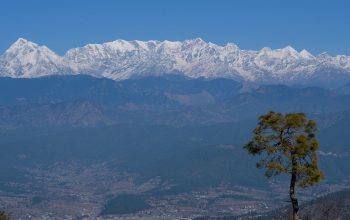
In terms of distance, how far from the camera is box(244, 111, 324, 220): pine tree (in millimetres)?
45750

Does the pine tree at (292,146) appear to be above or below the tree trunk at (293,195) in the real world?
above

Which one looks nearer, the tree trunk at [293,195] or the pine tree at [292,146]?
the tree trunk at [293,195]

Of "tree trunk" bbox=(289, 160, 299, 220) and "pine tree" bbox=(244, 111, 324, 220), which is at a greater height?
"pine tree" bbox=(244, 111, 324, 220)

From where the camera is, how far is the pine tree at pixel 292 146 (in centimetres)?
4575

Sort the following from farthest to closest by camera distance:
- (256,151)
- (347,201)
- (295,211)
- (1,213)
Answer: (347,201) → (1,213) → (256,151) → (295,211)

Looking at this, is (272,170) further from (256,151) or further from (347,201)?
(347,201)

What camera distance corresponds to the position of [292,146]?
4591cm

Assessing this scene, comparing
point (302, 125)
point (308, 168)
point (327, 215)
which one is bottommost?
point (327, 215)

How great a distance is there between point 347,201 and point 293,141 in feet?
521

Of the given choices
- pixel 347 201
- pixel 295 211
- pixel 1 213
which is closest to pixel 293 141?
pixel 295 211

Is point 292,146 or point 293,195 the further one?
point 292,146

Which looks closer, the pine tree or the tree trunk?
the tree trunk

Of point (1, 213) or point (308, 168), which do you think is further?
point (1, 213)

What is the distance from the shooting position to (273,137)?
46562 millimetres
